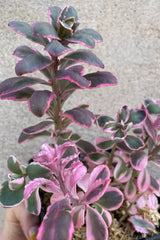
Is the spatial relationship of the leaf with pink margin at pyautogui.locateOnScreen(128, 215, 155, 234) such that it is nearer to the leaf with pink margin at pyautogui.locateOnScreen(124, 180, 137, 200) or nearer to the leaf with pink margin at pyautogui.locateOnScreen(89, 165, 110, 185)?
the leaf with pink margin at pyautogui.locateOnScreen(124, 180, 137, 200)

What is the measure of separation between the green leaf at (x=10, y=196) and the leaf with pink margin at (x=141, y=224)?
1.17 ft

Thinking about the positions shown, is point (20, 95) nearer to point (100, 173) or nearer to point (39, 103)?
point (39, 103)

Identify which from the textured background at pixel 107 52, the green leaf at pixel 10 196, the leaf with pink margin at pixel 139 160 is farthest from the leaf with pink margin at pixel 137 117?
the textured background at pixel 107 52

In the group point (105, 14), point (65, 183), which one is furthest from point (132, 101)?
point (65, 183)

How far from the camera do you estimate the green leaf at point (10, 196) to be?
589 millimetres

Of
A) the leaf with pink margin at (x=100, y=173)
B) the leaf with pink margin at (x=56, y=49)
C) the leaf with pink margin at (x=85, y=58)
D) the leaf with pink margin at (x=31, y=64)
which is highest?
the leaf with pink margin at (x=56, y=49)

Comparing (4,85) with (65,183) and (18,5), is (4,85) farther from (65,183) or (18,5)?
(18,5)

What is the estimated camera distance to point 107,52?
1.14m

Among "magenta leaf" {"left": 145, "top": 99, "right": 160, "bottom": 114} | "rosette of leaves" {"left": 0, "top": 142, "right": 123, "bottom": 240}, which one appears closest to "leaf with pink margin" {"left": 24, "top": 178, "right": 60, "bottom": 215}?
"rosette of leaves" {"left": 0, "top": 142, "right": 123, "bottom": 240}

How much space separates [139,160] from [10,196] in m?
0.33

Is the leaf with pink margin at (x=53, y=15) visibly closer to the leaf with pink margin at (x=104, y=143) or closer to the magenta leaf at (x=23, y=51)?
the magenta leaf at (x=23, y=51)

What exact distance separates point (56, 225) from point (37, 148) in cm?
67

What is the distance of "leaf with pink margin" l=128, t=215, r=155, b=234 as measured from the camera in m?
0.76

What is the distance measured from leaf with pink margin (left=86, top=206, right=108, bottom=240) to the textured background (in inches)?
23.6
